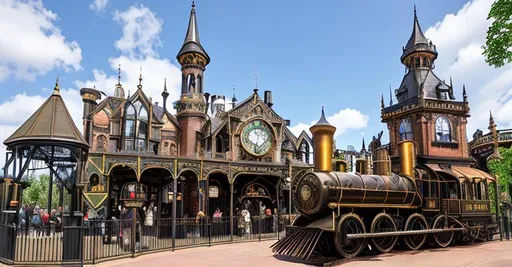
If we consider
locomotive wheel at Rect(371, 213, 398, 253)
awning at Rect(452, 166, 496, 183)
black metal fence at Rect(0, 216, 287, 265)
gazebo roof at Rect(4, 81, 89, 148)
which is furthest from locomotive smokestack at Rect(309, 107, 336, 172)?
gazebo roof at Rect(4, 81, 89, 148)

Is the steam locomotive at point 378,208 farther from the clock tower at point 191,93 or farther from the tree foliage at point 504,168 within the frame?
the tree foliage at point 504,168

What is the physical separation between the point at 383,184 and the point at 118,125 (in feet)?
51.7

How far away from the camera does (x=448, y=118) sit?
27391 millimetres

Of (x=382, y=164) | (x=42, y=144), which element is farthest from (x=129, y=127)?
(x=382, y=164)

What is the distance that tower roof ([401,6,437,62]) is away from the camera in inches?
1171

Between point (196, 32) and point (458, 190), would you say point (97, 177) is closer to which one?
point (196, 32)

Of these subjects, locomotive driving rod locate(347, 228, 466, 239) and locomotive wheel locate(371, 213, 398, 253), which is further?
locomotive wheel locate(371, 213, 398, 253)

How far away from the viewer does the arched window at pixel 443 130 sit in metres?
27.1

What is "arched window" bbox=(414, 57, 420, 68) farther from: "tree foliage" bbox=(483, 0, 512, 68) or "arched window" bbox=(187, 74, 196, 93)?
"tree foliage" bbox=(483, 0, 512, 68)

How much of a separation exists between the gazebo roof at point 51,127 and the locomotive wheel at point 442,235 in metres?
13.4

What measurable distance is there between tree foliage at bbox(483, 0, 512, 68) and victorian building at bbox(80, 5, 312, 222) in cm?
1383

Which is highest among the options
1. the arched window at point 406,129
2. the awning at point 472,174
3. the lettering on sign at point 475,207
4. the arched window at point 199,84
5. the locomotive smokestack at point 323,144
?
the arched window at point 199,84

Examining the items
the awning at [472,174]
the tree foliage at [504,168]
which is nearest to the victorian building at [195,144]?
the awning at [472,174]

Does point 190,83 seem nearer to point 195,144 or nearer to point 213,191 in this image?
point 195,144
